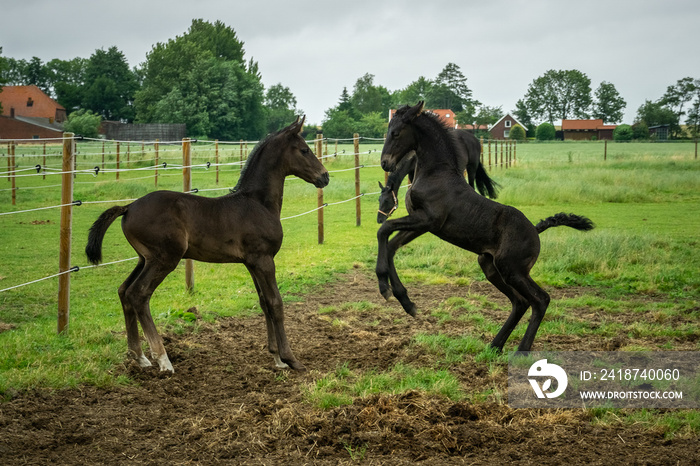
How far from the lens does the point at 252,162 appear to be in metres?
5.68

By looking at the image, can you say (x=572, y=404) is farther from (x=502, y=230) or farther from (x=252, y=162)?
(x=252, y=162)

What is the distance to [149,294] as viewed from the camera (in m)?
5.17

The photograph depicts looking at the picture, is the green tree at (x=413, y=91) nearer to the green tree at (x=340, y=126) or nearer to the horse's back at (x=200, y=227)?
the green tree at (x=340, y=126)

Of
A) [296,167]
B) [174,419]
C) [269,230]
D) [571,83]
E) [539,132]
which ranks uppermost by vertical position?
[571,83]

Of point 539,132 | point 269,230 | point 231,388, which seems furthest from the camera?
point 539,132

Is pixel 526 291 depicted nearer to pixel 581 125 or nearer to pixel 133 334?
pixel 133 334

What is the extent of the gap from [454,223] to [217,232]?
7.15 feet

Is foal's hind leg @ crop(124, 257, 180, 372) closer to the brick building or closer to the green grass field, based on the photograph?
the green grass field

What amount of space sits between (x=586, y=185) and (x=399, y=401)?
714 inches

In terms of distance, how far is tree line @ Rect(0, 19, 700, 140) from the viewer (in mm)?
58594

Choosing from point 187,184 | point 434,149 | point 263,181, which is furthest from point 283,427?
point 187,184

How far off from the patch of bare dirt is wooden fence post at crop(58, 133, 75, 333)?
1329mm

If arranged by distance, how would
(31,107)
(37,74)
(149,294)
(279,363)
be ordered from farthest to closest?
(37,74), (31,107), (279,363), (149,294)

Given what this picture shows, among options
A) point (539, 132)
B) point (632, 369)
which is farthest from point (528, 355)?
point (539, 132)
